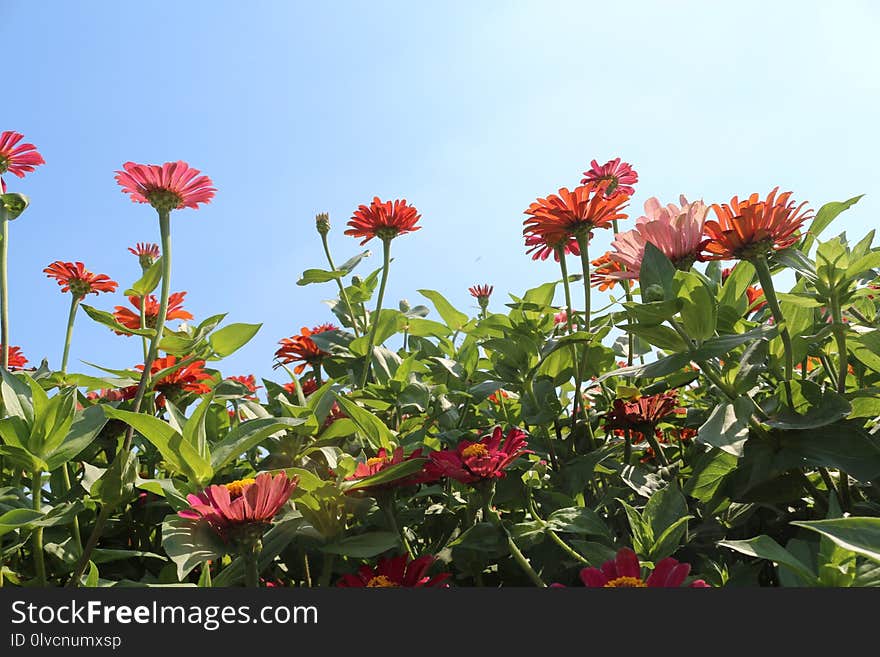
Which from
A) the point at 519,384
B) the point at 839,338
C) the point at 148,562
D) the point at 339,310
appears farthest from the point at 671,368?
the point at 339,310

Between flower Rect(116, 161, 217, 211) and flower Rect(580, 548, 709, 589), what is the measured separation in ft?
3.48

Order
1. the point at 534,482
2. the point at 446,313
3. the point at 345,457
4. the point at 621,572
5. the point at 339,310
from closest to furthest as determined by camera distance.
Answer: the point at 621,572 → the point at 345,457 → the point at 534,482 → the point at 446,313 → the point at 339,310

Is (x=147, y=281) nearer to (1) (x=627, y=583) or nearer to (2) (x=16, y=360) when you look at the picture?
(2) (x=16, y=360)

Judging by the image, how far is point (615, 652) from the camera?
816mm

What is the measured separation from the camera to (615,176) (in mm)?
2221

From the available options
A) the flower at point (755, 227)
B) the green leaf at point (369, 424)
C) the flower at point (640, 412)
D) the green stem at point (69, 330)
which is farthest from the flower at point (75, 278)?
the flower at point (755, 227)

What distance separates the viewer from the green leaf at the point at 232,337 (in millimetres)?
1619

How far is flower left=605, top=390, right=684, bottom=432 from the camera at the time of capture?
1.43 meters

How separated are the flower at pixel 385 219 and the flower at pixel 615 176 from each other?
61 cm

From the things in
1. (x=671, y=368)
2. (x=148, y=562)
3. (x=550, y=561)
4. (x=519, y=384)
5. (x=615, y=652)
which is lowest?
(x=615, y=652)

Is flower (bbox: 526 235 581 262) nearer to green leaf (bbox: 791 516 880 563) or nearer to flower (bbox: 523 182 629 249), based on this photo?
flower (bbox: 523 182 629 249)

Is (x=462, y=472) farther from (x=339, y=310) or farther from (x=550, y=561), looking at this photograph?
(x=339, y=310)

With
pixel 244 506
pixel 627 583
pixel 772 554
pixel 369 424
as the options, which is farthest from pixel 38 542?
pixel 772 554

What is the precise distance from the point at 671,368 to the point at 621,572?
34 cm
